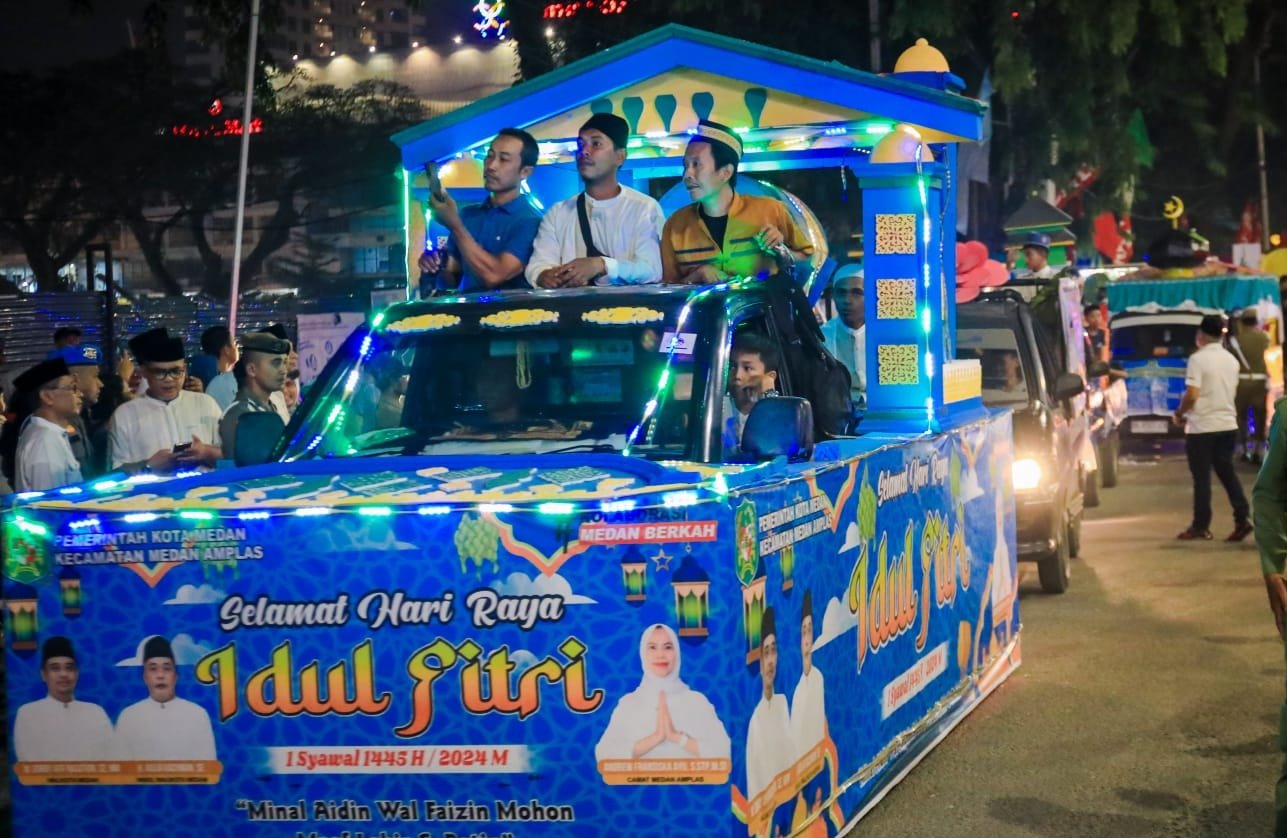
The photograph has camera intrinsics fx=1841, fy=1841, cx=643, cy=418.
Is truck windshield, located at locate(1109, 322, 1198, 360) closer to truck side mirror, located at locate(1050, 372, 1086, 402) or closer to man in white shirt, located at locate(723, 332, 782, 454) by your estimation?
truck side mirror, located at locate(1050, 372, 1086, 402)

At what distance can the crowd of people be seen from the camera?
379 inches

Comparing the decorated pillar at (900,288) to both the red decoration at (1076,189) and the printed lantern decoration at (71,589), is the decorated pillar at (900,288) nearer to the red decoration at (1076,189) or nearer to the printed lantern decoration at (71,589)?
the printed lantern decoration at (71,589)

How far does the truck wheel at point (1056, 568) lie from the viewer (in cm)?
1348

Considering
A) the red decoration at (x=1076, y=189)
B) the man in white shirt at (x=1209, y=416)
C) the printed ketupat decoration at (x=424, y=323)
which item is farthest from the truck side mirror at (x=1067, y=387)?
the red decoration at (x=1076, y=189)

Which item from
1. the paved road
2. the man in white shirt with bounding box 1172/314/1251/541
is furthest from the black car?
the man in white shirt with bounding box 1172/314/1251/541

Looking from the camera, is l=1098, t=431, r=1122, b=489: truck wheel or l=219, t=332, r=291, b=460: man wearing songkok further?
l=1098, t=431, r=1122, b=489: truck wheel

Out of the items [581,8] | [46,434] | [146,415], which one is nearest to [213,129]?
[581,8]

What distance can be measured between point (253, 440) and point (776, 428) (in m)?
2.11

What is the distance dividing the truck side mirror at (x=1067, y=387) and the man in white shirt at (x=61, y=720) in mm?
10045

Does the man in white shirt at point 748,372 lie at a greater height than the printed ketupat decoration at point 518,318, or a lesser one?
lesser

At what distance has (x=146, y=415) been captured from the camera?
34.9ft

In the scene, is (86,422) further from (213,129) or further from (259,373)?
(213,129)

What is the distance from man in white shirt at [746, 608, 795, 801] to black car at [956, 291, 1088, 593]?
7.32 metres

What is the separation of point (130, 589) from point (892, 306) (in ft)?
14.3
